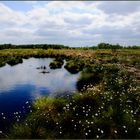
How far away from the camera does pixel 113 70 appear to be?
26969mm

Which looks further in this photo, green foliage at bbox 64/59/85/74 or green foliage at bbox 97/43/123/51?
green foliage at bbox 97/43/123/51

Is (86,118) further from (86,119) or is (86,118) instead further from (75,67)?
(75,67)

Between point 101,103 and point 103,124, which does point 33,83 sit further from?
point 103,124

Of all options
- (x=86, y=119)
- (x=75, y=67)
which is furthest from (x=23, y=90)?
(x=75, y=67)

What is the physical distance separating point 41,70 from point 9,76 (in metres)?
5.31

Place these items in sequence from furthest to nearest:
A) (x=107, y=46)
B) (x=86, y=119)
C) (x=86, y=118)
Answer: (x=107, y=46), (x=86, y=118), (x=86, y=119)

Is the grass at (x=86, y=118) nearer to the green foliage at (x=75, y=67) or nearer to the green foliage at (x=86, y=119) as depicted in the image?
the green foliage at (x=86, y=119)

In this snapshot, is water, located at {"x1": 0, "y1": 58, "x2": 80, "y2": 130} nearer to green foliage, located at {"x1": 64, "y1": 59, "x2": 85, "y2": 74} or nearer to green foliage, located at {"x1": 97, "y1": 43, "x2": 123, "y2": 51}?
green foliage, located at {"x1": 64, "y1": 59, "x2": 85, "y2": 74}

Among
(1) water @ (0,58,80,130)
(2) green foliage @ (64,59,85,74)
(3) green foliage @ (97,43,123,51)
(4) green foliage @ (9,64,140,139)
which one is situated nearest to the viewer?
(4) green foliage @ (9,64,140,139)

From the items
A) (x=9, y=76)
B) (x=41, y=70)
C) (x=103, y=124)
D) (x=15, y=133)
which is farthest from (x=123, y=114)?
(x=41, y=70)

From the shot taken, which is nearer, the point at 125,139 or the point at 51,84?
the point at 125,139

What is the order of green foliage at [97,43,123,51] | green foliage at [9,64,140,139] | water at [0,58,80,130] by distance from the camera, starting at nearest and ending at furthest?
green foliage at [9,64,140,139]
water at [0,58,80,130]
green foliage at [97,43,123,51]

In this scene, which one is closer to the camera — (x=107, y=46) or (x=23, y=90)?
(x=23, y=90)

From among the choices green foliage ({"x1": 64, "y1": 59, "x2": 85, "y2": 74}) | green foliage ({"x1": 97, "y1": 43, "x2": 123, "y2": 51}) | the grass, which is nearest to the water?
the grass
